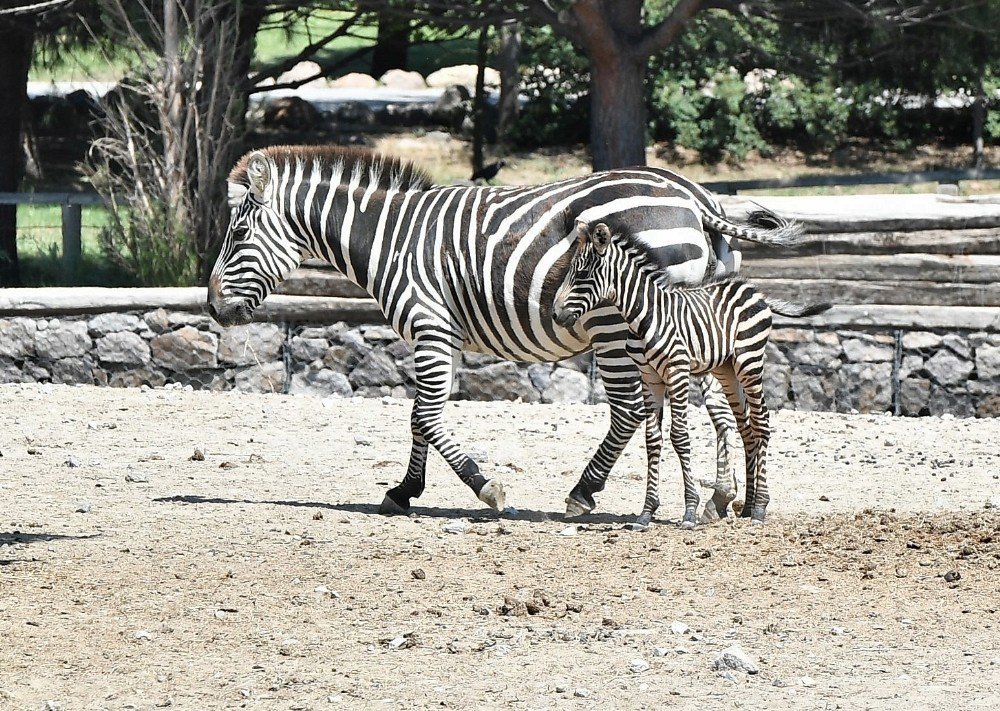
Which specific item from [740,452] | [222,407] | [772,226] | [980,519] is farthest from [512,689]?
[222,407]

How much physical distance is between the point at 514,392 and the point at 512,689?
615cm

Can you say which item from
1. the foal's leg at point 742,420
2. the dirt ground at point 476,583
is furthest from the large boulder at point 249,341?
the foal's leg at point 742,420

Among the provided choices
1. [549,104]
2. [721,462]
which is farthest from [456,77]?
[721,462]

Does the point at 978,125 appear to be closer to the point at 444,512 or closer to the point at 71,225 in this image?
the point at 71,225

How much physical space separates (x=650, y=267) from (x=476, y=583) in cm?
191

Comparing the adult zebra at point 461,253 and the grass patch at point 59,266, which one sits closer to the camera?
the adult zebra at point 461,253

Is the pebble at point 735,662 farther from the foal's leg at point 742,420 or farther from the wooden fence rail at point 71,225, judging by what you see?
the wooden fence rail at point 71,225

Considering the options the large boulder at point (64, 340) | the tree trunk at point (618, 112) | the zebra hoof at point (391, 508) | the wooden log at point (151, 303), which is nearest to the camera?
the zebra hoof at point (391, 508)

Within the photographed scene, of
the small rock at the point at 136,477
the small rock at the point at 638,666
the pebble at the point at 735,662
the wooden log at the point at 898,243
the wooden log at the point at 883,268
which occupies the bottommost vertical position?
the small rock at the point at 136,477

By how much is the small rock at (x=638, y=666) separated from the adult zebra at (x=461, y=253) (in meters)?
2.22

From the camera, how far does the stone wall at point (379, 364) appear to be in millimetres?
10234

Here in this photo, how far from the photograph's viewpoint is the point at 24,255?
46.7ft

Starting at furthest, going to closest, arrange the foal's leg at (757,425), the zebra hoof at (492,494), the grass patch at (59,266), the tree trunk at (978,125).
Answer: the tree trunk at (978,125), the grass patch at (59,266), the zebra hoof at (492,494), the foal's leg at (757,425)

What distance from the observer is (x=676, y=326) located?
6594 millimetres
